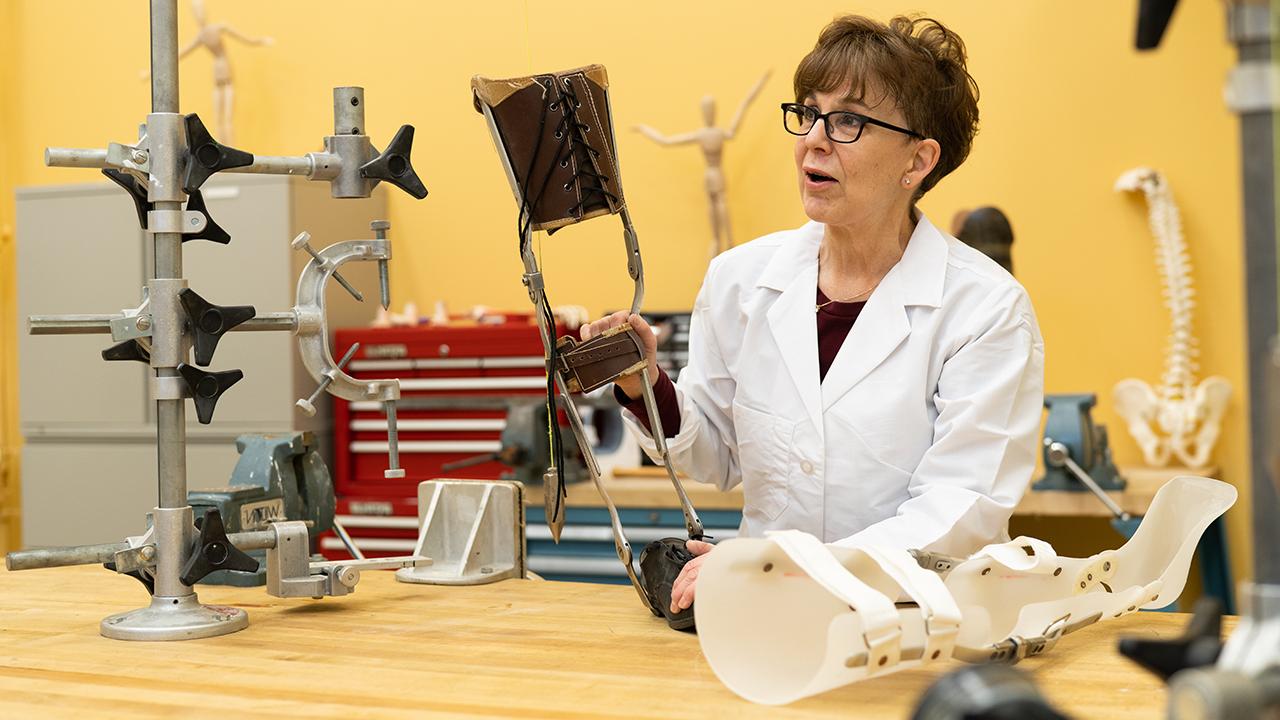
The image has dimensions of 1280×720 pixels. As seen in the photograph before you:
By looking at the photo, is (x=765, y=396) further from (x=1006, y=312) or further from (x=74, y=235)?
(x=74, y=235)

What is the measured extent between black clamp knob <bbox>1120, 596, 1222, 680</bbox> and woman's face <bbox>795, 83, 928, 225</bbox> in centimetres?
122

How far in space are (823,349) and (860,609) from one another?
3.18 feet

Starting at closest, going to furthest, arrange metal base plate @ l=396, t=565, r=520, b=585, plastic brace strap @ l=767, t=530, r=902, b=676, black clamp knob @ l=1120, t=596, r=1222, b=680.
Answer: black clamp knob @ l=1120, t=596, r=1222, b=680 → plastic brace strap @ l=767, t=530, r=902, b=676 → metal base plate @ l=396, t=565, r=520, b=585

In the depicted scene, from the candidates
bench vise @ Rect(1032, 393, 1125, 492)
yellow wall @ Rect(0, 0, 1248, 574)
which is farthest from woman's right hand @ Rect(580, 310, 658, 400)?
bench vise @ Rect(1032, 393, 1125, 492)

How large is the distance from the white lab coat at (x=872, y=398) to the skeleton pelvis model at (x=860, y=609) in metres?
0.27

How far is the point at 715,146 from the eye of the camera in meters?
4.38

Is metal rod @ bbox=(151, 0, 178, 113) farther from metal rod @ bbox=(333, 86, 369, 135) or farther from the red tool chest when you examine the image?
the red tool chest

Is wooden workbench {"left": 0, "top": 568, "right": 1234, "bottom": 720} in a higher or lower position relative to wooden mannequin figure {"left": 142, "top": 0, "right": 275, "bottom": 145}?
lower

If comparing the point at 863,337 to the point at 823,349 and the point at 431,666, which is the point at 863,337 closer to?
the point at 823,349

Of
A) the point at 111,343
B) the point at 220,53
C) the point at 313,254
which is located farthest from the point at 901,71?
the point at 220,53

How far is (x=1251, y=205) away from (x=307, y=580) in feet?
4.18

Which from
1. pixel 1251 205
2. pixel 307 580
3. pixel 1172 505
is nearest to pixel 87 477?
pixel 307 580

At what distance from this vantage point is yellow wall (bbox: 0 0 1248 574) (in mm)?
4098

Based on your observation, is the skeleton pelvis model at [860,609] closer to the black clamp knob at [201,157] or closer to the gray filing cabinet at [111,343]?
the black clamp knob at [201,157]
